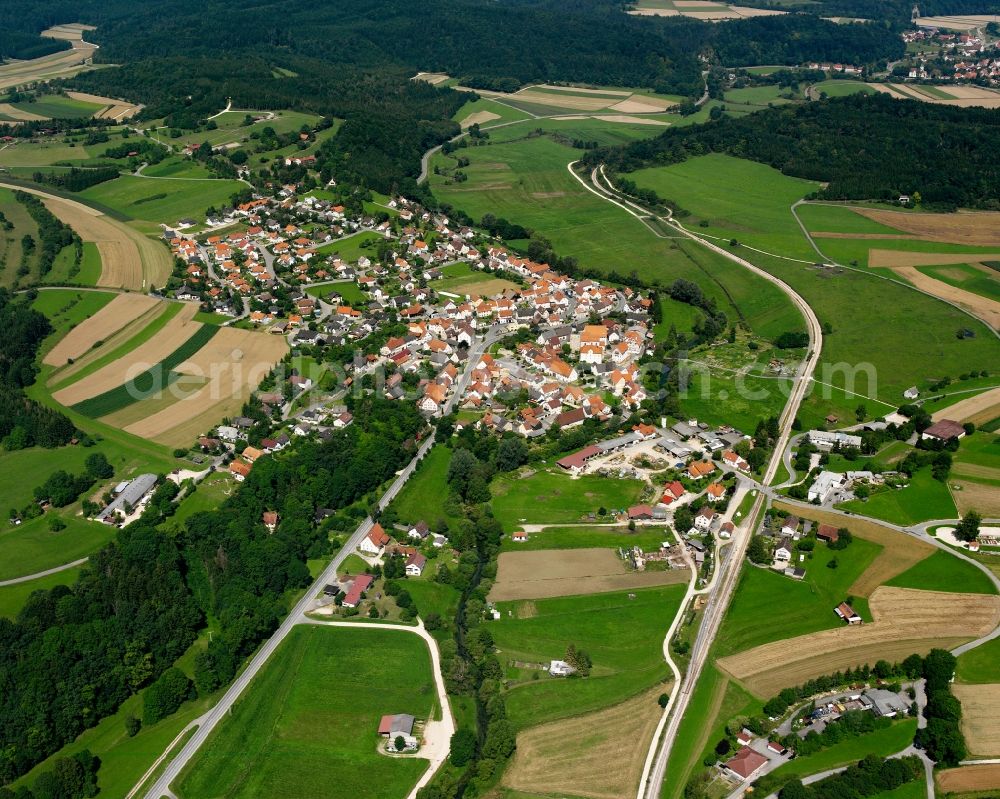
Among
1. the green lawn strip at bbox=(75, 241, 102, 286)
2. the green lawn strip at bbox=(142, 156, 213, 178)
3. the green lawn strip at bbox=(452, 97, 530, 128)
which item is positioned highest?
the green lawn strip at bbox=(452, 97, 530, 128)

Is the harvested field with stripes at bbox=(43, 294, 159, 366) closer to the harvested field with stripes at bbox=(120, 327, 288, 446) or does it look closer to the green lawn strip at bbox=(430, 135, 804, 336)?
the harvested field with stripes at bbox=(120, 327, 288, 446)

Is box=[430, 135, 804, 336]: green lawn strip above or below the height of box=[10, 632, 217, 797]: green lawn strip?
above

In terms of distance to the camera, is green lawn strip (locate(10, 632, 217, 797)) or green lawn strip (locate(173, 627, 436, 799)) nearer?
green lawn strip (locate(173, 627, 436, 799))

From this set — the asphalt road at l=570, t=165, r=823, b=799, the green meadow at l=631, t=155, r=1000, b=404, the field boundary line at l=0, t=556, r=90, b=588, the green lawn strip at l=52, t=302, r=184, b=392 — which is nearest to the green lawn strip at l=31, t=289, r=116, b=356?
the green lawn strip at l=52, t=302, r=184, b=392

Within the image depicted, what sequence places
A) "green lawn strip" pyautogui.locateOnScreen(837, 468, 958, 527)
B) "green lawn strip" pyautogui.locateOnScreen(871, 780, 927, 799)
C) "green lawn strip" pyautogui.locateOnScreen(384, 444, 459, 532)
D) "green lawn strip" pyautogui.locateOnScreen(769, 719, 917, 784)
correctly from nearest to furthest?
"green lawn strip" pyautogui.locateOnScreen(871, 780, 927, 799) < "green lawn strip" pyautogui.locateOnScreen(769, 719, 917, 784) < "green lawn strip" pyautogui.locateOnScreen(837, 468, 958, 527) < "green lawn strip" pyautogui.locateOnScreen(384, 444, 459, 532)

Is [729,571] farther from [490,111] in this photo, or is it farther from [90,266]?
[490,111]

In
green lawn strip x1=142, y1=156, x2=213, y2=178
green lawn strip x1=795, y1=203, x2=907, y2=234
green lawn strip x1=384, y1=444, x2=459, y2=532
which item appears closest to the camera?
green lawn strip x1=384, y1=444, x2=459, y2=532

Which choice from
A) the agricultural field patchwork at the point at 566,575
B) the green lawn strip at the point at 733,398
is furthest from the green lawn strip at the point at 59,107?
the agricultural field patchwork at the point at 566,575

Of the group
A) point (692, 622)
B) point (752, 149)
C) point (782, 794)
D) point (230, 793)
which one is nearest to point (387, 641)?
point (230, 793)
